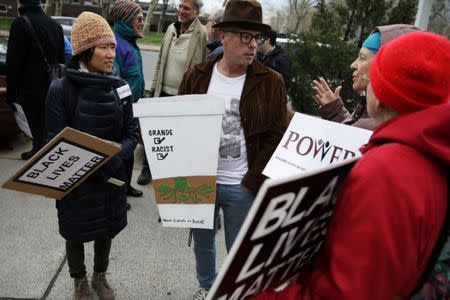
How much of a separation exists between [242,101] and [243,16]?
449 millimetres

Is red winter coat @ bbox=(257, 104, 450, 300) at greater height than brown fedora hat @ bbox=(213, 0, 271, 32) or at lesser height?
lesser

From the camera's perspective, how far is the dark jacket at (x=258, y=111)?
2.35 meters

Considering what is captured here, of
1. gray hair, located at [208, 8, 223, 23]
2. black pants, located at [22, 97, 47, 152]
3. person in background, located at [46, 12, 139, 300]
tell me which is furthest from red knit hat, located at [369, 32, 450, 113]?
black pants, located at [22, 97, 47, 152]

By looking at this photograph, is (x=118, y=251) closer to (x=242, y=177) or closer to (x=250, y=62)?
(x=242, y=177)

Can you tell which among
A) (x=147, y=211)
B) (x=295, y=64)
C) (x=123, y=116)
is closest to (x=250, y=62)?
(x=123, y=116)

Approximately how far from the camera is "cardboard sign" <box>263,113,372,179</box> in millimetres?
1835

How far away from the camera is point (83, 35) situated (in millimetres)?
2445

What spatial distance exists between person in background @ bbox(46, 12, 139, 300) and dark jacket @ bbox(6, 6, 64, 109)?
185cm

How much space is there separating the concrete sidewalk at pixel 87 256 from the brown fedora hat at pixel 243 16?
1854 mm

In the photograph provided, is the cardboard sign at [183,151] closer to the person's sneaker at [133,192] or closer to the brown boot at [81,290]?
the brown boot at [81,290]

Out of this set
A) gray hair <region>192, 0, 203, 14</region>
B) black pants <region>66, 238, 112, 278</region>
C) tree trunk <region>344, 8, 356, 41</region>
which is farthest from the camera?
tree trunk <region>344, 8, 356, 41</region>

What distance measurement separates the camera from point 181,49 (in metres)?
4.33

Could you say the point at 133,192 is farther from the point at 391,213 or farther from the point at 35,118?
the point at 391,213

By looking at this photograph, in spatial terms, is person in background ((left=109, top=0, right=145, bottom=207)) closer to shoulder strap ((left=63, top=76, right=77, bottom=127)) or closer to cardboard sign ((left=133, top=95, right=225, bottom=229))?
shoulder strap ((left=63, top=76, right=77, bottom=127))
